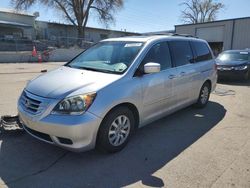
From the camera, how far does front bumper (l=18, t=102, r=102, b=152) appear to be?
10.3ft

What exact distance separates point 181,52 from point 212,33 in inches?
893

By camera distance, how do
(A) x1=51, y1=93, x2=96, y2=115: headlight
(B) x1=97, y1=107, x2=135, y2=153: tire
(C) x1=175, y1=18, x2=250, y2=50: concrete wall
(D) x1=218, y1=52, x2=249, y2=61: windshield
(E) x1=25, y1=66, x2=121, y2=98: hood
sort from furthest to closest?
(C) x1=175, y1=18, x2=250, y2=50: concrete wall → (D) x1=218, y1=52, x2=249, y2=61: windshield → (B) x1=97, y1=107, x2=135, y2=153: tire → (E) x1=25, y1=66, x2=121, y2=98: hood → (A) x1=51, y1=93, x2=96, y2=115: headlight

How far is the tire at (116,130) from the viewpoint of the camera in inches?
136

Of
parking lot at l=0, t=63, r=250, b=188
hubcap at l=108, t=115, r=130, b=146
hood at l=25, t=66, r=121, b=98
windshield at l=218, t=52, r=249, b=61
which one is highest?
windshield at l=218, t=52, r=249, b=61

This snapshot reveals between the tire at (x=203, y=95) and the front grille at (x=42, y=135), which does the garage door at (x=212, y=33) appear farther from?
the front grille at (x=42, y=135)

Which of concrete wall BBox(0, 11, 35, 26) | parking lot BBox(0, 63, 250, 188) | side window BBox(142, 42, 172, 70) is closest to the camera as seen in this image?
parking lot BBox(0, 63, 250, 188)

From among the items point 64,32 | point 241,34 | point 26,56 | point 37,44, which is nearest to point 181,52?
point 26,56

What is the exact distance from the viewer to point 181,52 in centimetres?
518

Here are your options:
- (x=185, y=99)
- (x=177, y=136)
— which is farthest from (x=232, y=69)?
(x=177, y=136)

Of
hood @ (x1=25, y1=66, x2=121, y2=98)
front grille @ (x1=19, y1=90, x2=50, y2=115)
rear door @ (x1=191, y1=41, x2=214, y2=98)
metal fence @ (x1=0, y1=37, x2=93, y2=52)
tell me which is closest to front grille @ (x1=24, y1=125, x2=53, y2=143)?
front grille @ (x1=19, y1=90, x2=50, y2=115)

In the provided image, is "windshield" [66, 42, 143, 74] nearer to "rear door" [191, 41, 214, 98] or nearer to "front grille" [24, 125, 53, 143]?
"front grille" [24, 125, 53, 143]

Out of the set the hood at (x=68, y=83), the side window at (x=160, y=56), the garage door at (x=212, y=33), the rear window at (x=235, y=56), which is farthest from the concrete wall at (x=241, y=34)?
the hood at (x=68, y=83)

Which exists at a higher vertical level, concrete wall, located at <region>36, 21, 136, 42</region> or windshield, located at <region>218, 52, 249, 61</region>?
concrete wall, located at <region>36, 21, 136, 42</region>

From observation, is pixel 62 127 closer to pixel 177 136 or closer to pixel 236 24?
pixel 177 136
